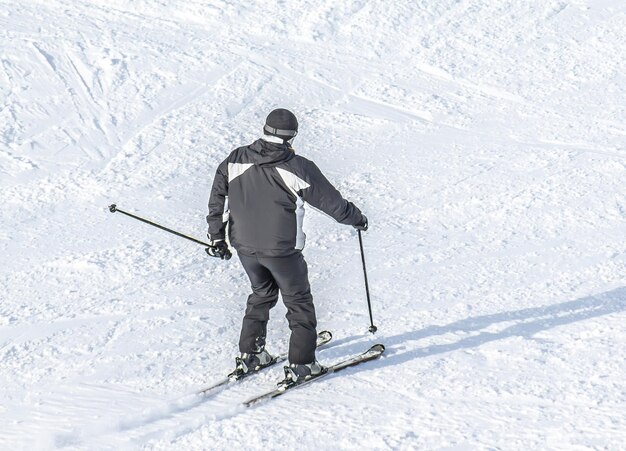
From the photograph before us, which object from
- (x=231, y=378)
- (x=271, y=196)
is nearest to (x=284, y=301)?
(x=231, y=378)

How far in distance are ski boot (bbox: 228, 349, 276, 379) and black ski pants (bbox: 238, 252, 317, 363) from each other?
0.04 metres

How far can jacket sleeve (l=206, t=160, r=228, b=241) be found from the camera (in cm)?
488

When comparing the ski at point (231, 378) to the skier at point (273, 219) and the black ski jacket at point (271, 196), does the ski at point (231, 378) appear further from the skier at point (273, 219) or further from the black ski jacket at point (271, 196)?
the black ski jacket at point (271, 196)

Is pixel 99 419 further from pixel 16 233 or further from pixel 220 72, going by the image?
pixel 220 72

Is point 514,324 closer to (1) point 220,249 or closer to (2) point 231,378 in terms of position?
(2) point 231,378

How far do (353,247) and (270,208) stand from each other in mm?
2545

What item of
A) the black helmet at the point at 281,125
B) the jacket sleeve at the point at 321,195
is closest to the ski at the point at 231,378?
the jacket sleeve at the point at 321,195

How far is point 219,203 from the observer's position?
16.2 ft

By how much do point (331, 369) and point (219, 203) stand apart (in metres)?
1.26

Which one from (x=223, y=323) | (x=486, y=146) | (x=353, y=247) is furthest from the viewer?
(x=486, y=146)

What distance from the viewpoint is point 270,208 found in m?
4.78

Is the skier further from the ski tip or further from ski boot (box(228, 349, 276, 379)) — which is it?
the ski tip

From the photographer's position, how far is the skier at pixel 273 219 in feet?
15.4

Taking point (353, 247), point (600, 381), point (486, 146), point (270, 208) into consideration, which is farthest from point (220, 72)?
point (600, 381)
